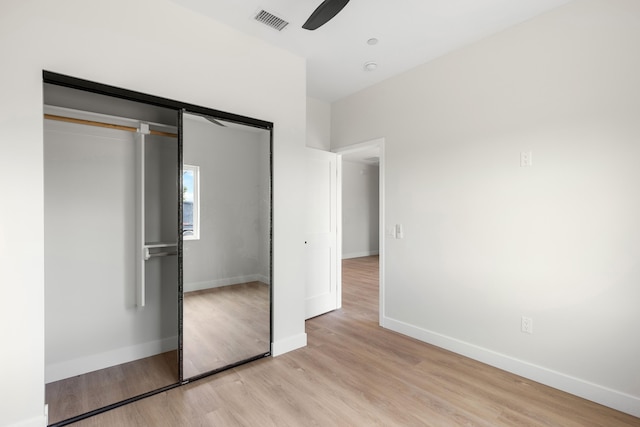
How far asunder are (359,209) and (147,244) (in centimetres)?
704

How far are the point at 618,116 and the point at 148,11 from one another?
3.39 m

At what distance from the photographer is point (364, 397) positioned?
2.24 metres

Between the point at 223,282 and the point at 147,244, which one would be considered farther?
the point at 147,244

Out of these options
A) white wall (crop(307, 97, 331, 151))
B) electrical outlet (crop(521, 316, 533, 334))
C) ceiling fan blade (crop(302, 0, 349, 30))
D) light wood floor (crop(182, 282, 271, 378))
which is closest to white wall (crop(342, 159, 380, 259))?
white wall (crop(307, 97, 331, 151))

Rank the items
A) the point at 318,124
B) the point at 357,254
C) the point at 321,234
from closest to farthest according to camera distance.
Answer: the point at 321,234 < the point at 318,124 < the point at 357,254

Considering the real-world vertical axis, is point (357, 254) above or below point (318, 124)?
below

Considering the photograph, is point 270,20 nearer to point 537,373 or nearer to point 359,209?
point 537,373

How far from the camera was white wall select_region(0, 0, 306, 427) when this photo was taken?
1.71 metres

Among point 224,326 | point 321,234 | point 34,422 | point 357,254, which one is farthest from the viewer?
point 357,254

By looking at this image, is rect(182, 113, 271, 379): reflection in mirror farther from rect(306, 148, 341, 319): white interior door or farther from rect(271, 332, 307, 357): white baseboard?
rect(306, 148, 341, 319): white interior door

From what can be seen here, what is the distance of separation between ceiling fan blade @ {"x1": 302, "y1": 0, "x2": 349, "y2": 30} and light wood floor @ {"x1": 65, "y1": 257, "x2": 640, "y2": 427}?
2.56 m

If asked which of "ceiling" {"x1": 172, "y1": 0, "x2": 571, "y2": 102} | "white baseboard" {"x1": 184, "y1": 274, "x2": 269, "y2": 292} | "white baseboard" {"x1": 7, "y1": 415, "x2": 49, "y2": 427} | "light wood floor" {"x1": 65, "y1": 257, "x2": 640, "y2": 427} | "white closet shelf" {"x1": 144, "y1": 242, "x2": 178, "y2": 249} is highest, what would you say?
"ceiling" {"x1": 172, "y1": 0, "x2": 571, "y2": 102}

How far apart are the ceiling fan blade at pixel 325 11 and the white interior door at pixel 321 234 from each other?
2018mm

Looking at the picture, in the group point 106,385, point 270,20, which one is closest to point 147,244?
point 106,385
